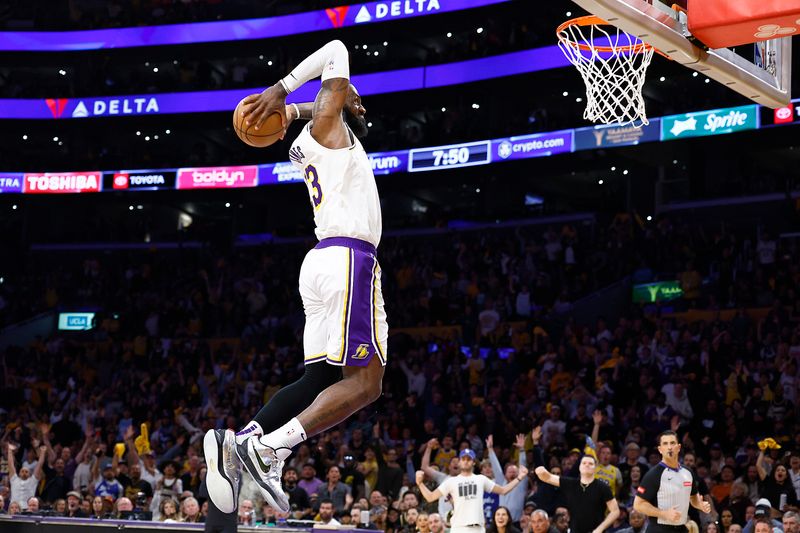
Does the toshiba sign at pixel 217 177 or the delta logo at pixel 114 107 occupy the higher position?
the delta logo at pixel 114 107

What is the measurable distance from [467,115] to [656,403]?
1558cm

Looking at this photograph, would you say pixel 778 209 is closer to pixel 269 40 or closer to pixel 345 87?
pixel 269 40

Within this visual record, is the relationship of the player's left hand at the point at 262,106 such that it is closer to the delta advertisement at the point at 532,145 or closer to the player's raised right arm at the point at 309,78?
the player's raised right arm at the point at 309,78

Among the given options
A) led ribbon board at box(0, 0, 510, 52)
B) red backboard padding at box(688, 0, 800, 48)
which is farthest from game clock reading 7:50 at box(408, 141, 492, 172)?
red backboard padding at box(688, 0, 800, 48)

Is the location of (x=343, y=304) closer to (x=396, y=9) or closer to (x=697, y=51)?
(x=697, y=51)

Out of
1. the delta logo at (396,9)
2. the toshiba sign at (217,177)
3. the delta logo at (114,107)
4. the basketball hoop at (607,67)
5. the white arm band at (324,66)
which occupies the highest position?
the delta logo at (396,9)

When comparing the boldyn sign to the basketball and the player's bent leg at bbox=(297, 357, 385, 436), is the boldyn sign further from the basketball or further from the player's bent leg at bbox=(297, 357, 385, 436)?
the player's bent leg at bbox=(297, 357, 385, 436)

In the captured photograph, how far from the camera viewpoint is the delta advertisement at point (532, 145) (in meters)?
23.9

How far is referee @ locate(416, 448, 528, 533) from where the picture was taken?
1164cm

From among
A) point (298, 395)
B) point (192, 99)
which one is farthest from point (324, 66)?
point (192, 99)

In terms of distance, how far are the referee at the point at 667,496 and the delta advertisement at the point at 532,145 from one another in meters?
15.2

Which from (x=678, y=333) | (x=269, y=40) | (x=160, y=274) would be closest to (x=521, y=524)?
(x=678, y=333)

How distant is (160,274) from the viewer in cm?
2808

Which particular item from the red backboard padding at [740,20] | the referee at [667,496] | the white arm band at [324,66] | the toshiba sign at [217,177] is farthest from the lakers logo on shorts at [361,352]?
the toshiba sign at [217,177]
